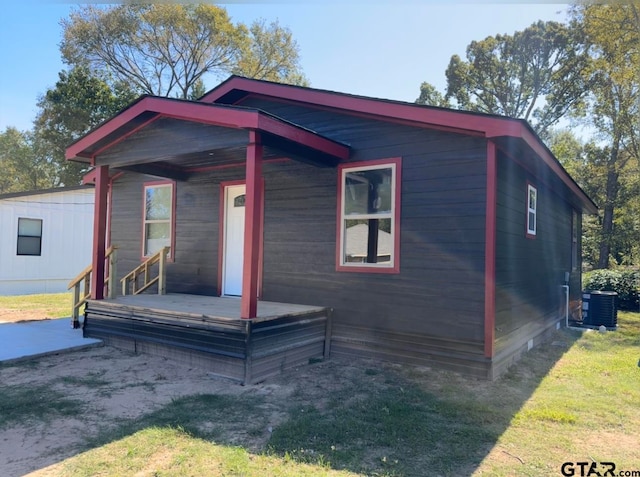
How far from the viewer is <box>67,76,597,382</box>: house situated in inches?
194

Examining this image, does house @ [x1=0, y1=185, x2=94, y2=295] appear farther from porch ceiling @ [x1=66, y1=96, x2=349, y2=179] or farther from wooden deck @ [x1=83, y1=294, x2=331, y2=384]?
wooden deck @ [x1=83, y1=294, x2=331, y2=384]

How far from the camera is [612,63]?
1667 centimetres

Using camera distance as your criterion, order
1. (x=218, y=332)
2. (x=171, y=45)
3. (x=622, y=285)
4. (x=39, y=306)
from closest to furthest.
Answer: (x=218, y=332), (x=39, y=306), (x=622, y=285), (x=171, y=45)

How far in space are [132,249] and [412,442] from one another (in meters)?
7.04

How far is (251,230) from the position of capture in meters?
4.82

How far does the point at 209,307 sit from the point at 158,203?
11.3 feet

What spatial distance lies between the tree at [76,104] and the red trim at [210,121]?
49.6 ft

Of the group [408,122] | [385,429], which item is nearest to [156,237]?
[408,122]

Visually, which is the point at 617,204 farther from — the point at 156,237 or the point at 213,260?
the point at 156,237

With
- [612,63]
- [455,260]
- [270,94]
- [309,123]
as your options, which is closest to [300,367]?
[455,260]

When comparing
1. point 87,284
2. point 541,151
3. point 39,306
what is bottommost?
point 39,306

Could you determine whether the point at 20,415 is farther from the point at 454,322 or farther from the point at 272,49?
the point at 272,49

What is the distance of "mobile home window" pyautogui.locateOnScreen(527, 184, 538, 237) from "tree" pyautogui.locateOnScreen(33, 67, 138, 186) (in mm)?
18536

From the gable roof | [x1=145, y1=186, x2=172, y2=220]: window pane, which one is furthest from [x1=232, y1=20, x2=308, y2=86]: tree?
the gable roof
